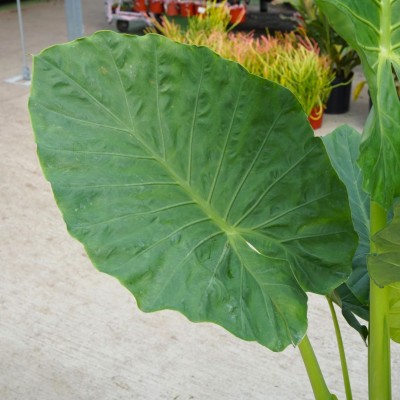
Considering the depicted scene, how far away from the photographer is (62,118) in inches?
52.6

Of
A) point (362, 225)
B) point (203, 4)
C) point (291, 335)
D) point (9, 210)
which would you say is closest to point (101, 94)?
point (291, 335)

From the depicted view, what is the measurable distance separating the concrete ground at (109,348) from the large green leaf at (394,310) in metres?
0.91

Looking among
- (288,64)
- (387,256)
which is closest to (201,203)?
(387,256)

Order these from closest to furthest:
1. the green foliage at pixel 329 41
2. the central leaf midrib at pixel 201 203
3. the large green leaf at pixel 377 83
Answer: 1. the large green leaf at pixel 377 83
2. the central leaf midrib at pixel 201 203
3. the green foliage at pixel 329 41

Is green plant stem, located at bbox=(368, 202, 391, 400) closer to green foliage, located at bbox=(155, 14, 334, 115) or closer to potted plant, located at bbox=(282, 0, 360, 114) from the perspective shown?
green foliage, located at bbox=(155, 14, 334, 115)

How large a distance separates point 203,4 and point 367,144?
5335mm

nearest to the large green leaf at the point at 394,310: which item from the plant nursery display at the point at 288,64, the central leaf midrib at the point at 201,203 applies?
the central leaf midrib at the point at 201,203

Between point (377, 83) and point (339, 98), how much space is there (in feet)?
12.4

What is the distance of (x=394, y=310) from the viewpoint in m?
1.50

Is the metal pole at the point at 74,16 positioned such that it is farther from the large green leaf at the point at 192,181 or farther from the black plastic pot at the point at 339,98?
the large green leaf at the point at 192,181

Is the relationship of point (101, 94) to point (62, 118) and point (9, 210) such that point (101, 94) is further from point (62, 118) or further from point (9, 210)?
point (9, 210)

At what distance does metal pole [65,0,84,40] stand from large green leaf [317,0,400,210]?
4264 mm

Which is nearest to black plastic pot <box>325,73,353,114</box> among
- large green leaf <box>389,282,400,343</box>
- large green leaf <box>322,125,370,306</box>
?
large green leaf <box>322,125,370,306</box>

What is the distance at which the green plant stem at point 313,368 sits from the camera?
1503 mm
